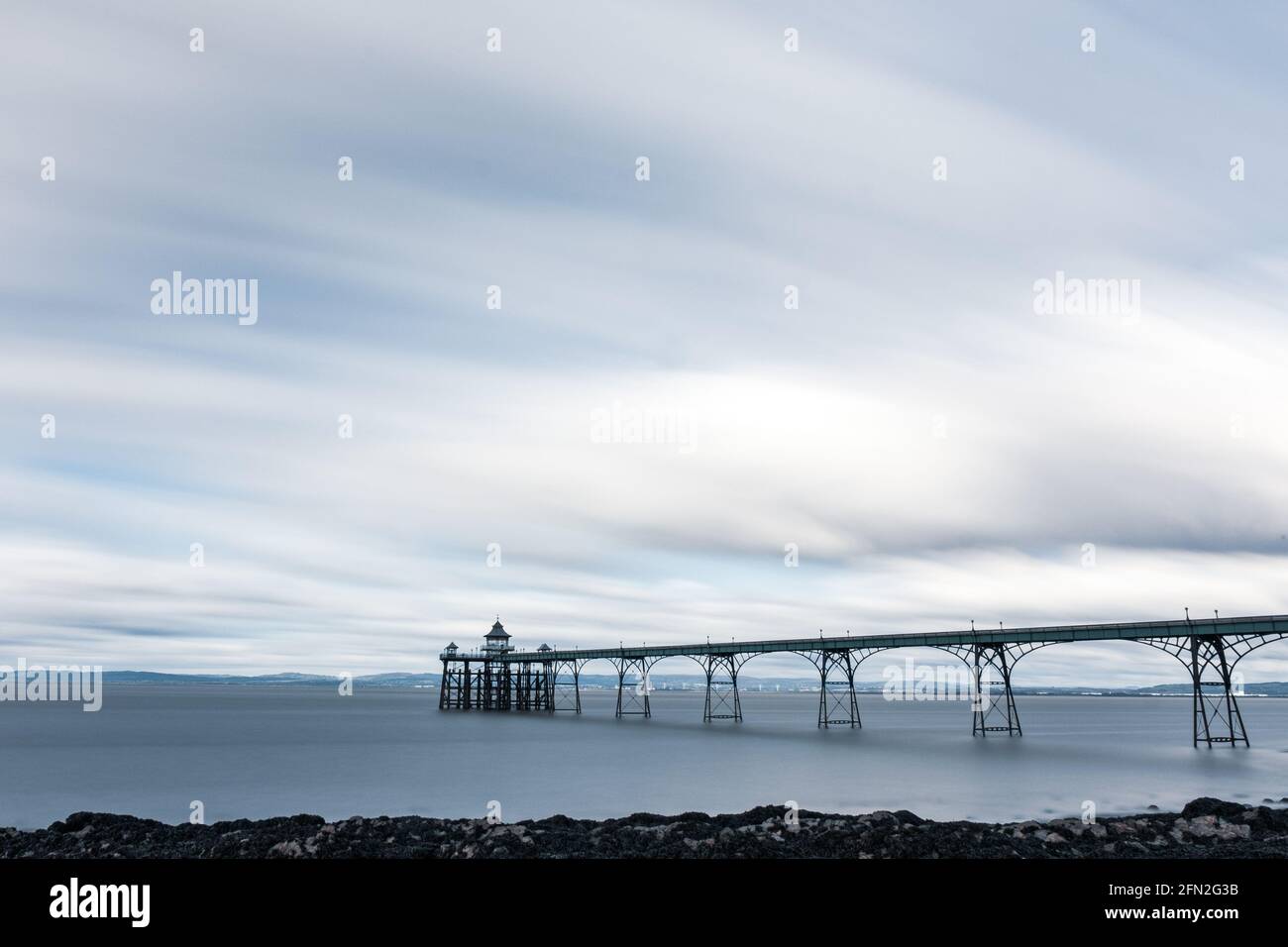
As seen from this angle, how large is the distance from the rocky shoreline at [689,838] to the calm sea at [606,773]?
877cm

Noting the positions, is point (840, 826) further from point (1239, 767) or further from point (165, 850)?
point (1239, 767)

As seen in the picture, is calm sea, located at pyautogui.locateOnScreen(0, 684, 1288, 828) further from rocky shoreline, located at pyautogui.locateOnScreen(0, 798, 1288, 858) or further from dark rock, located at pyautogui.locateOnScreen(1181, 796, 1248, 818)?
rocky shoreline, located at pyautogui.locateOnScreen(0, 798, 1288, 858)

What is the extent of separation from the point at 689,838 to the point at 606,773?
28.9 m

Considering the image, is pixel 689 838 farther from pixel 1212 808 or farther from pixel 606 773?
pixel 606 773

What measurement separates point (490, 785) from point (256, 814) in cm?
1213

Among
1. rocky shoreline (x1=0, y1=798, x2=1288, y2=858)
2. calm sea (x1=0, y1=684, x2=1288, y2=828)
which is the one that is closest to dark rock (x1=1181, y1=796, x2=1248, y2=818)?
rocky shoreline (x1=0, y1=798, x2=1288, y2=858)

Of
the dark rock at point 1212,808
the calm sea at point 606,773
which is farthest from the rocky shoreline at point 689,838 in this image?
the calm sea at point 606,773

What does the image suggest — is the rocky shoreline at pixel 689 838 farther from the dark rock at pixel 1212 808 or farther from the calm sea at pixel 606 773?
the calm sea at pixel 606 773

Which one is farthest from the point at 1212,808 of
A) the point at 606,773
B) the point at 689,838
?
the point at 606,773

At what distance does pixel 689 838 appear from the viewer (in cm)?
2803
